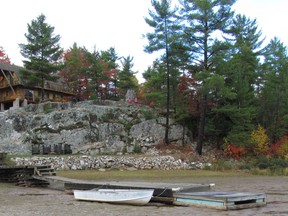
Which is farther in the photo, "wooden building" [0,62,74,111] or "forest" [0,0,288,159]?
"wooden building" [0,62,74,111]

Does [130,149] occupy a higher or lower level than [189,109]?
lower

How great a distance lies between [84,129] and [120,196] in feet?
86.0

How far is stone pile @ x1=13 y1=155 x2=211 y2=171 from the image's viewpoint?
3216cm

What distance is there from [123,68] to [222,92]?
1164 inches

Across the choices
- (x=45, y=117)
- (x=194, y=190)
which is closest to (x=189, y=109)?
(x=45, y=117)

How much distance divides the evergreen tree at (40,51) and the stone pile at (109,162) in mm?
18559

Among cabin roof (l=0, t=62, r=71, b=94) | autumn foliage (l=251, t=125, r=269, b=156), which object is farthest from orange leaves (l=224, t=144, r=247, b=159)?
cabin roof (l=0, t=62, r=71, b=94)

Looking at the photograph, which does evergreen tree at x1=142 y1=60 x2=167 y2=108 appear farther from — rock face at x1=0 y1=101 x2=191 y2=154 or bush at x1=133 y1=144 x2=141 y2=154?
bush at x1=133 y1=144 x2=141 y2=154

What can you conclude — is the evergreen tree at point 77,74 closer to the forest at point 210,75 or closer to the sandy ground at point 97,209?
the forest at point 210,75

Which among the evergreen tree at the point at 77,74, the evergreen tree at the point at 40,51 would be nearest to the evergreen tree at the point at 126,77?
the evergreen tree at the point at 77,74

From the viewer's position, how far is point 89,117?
4184cm

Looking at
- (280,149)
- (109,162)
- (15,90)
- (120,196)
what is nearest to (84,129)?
(109,162)

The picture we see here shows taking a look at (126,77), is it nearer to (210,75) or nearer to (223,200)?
(210,75)

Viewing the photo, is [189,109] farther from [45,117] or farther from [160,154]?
[45,117]
